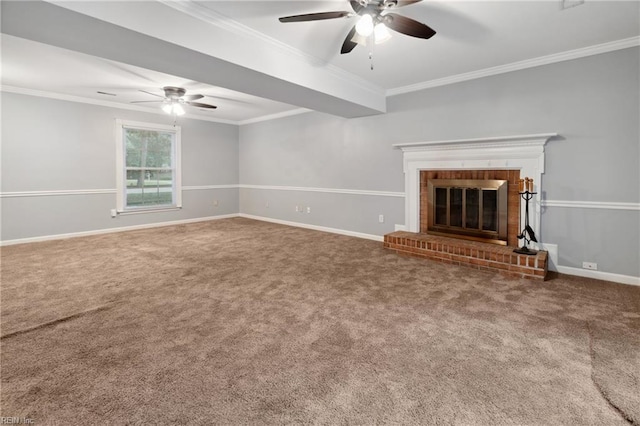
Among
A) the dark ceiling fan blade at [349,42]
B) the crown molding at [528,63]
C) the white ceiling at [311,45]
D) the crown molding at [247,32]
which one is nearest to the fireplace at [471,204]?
the crown molding at [528,63]

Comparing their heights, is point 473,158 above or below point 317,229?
above

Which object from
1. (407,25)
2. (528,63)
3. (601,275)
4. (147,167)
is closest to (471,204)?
(601,275)

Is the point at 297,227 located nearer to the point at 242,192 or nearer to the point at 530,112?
the point at 242,192

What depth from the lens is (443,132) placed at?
4648mm

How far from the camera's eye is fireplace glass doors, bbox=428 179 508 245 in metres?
4.18

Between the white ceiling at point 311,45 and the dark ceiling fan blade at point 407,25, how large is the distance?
9.9 inches

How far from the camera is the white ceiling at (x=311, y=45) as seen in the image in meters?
2.63

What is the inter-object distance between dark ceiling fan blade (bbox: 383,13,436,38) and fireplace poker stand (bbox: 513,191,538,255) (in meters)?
2.33

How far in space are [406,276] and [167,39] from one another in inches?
130

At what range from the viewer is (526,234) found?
392cm

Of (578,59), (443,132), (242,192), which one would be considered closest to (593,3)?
(578,59)

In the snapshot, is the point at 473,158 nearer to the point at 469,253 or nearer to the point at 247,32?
the point at 469,253

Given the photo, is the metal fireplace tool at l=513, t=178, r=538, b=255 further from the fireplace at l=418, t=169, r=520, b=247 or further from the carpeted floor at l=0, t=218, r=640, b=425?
the carpeted floor at l=0, t=218, r=640, b=425

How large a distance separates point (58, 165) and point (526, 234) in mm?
7583
